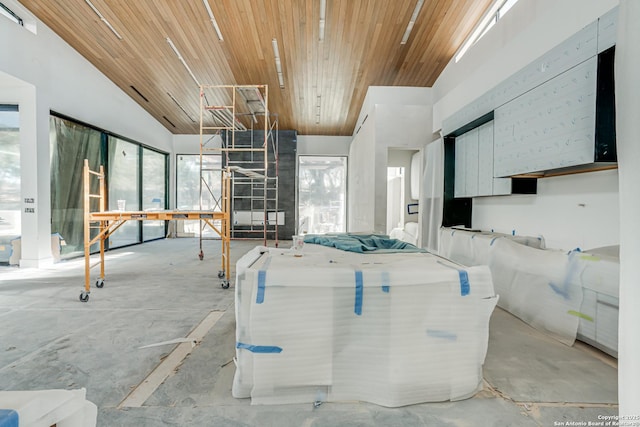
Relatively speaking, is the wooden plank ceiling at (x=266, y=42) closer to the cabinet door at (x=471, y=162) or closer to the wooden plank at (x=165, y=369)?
the cabinet door at (x=471, y=162)

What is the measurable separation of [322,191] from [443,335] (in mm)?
7001

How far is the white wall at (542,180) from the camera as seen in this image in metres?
2.13

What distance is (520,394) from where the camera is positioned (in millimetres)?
1359

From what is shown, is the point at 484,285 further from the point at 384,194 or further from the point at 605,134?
the point at 384,194

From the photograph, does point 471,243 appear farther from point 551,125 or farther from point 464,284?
point 464,284

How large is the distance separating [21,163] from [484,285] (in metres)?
5.41

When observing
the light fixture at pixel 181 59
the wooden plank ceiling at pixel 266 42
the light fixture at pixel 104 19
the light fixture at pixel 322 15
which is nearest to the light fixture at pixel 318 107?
the wooden plank ceiling at pixel 266 42

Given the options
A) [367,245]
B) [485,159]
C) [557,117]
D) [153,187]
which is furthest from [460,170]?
[153,187]

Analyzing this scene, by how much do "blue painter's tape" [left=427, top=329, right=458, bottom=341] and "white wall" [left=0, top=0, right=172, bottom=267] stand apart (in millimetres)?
5007

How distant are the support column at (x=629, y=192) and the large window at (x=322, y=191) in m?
7.18

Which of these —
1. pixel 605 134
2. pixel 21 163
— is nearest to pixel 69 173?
pixel 21 163

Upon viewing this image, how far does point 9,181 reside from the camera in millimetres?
4086

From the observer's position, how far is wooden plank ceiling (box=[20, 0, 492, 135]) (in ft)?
12.4

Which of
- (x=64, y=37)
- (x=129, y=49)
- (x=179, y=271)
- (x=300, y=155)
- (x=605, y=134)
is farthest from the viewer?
(x=300, y=155)
